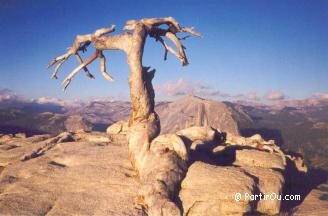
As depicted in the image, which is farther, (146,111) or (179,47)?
(179,47)

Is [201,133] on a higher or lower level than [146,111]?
lower

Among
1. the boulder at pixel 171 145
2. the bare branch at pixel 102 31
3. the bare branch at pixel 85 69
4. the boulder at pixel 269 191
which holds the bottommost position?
the boulder at pixel 269 191

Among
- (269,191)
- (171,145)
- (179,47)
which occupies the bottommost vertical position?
(269,191)

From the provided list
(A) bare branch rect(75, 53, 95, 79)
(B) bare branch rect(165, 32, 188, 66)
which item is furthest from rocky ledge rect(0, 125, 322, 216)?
(B) bare branch rect(165, 32, 188, 66)

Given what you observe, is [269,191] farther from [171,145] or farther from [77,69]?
[77,69]

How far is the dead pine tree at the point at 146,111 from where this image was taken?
17.8m

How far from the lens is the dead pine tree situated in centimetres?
1778

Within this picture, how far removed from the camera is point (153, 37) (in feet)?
91.4

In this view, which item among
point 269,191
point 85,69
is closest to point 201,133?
point 269,191

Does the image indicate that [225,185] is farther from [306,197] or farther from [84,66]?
[84,66]

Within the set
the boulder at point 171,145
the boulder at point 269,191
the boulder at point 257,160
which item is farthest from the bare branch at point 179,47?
Result: the boulder at point 269,191

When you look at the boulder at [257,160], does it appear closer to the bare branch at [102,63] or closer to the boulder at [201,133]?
the boulder at [201,133]

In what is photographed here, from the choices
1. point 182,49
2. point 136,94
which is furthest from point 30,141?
point 182,49

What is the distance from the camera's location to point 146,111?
25172mm
